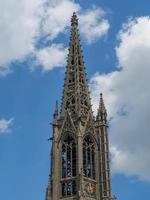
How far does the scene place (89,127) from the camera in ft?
261

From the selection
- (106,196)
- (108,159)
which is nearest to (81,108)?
(108,159)

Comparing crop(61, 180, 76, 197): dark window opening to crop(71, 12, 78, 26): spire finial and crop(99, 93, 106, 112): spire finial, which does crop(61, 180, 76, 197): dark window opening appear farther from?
crop(71, 12, 78, 26): spire finial

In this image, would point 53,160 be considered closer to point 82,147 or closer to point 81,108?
point 82,147

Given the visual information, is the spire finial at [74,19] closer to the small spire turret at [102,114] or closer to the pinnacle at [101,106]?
the pinnacle at [101,106]

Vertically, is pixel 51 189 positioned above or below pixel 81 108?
below

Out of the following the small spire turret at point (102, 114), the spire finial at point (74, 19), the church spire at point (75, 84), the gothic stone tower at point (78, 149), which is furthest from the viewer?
the spire finial at point (74, 19)

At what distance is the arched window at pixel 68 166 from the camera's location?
73562mm

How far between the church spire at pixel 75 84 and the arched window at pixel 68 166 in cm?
415

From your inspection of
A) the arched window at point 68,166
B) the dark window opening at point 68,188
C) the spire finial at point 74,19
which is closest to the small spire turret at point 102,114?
the arched window at point 68,166

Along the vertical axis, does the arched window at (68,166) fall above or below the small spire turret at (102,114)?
below

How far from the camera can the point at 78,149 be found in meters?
75.1

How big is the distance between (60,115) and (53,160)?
8.29 m

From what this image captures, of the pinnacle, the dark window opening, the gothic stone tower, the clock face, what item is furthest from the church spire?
the clock face

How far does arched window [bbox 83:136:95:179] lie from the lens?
7569 cm
